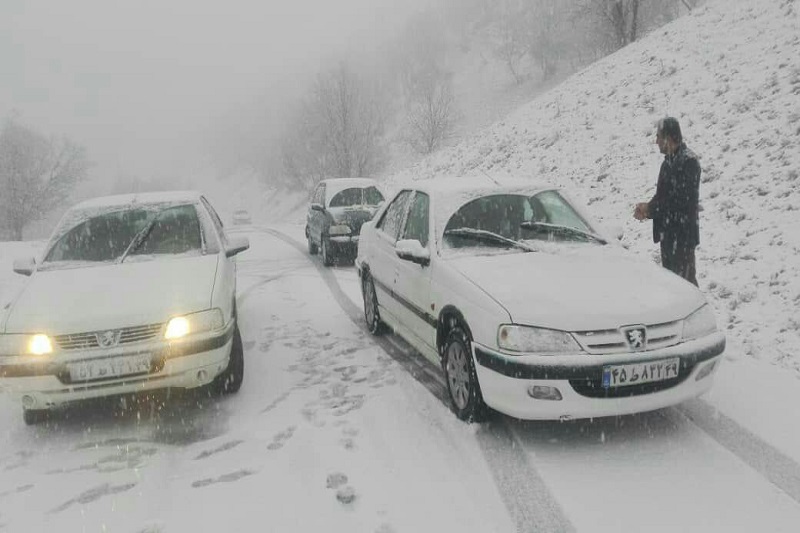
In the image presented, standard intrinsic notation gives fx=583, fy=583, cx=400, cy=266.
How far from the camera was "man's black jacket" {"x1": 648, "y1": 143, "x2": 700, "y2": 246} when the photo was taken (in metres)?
4.84

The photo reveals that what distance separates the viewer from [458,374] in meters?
4.00

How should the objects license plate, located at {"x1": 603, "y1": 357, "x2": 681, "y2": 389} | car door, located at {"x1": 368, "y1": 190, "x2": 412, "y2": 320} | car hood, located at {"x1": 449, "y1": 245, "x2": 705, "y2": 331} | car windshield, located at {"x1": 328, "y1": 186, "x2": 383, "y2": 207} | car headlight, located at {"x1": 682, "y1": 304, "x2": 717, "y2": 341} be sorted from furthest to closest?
car windshield, located at {"x1": 328, "y1": 186, "x2": 383, "y2": 207}
car door, located at {"x1": 368, "y1": 190, "x2": 412, "y2": 320}
car headlight, located at {"x1": 682, "y1": 304, "x2": 717, "y2": 341}
car hood, located at {"x1": 449, "y1": 245, "x2": 705, "y2": 331}
license plate, located at {"x1": 603, "y1": 357, "x2": 681, "y2": 389}

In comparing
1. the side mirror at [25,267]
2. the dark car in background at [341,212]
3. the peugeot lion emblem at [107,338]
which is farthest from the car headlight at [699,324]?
the dark car in background at [341,212]

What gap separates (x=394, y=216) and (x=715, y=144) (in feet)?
24.4

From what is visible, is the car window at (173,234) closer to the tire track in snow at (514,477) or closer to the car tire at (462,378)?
the tire track in snow at (514,477)

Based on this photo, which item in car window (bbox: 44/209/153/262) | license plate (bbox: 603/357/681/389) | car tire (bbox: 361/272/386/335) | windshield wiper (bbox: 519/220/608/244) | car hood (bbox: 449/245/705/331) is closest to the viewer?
license plate (bbox: 603/357/681/389)

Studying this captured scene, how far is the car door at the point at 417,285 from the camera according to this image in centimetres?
452

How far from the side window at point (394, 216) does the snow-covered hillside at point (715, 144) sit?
3.25m

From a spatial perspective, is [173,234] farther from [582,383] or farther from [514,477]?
[582,383]

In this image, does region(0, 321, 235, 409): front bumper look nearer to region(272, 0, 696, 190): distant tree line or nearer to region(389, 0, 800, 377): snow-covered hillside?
region(389, 0, 800, 377): snow-covered hillside

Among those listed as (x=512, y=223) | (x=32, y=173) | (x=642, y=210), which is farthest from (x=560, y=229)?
(x=32, y=173)

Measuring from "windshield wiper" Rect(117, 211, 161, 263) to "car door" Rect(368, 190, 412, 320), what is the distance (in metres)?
2.17

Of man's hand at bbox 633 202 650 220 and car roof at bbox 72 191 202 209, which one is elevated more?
car roof at bbox 72 191 202 209

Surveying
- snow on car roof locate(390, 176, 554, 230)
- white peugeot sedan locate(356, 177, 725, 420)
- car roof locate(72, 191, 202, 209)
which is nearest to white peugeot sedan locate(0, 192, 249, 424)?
car roof locate(72, 191, 202, 209)
